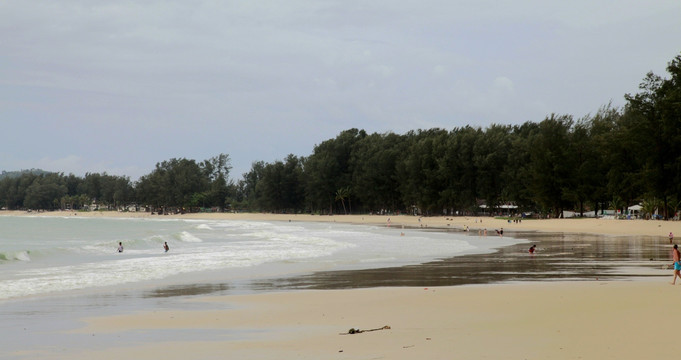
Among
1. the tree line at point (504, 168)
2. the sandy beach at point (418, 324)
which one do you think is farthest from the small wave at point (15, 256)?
the tree line at point (504, 168)

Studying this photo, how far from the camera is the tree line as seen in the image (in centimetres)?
6888

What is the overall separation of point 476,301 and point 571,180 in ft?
254

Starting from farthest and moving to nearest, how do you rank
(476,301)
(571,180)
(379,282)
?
(571,180) → (379,282) → (476,301)

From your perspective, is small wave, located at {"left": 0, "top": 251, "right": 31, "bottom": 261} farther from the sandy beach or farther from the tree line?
the tree line

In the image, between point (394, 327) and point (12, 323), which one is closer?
point (394, 327)

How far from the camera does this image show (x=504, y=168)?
359ft

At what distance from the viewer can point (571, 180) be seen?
8819 centimetres

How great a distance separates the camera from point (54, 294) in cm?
1948

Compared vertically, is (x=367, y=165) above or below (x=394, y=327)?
above

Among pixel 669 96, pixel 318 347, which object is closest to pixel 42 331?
pixel 318 347

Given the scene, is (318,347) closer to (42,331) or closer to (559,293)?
(42,331)

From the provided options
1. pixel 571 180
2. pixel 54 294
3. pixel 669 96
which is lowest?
pixel 54 294

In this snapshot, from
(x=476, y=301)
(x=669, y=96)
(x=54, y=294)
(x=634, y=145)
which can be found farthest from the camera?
(x=634, y=145)

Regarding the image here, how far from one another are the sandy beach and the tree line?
54.6 m
